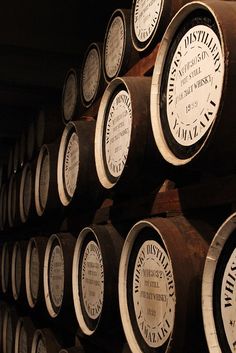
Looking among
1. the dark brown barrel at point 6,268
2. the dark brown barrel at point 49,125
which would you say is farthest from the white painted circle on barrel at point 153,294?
the dark brown barrel at point 6,268

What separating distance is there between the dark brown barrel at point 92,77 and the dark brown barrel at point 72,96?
132 millimetres

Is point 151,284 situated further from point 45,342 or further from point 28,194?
point 28,194

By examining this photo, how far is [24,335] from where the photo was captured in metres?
3.89

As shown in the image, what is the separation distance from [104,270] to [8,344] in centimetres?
275

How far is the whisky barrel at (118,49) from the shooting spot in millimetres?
2223

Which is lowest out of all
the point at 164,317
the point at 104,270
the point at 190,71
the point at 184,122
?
the point at 164,317

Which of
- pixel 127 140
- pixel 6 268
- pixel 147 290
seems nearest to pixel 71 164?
pixel 127 140

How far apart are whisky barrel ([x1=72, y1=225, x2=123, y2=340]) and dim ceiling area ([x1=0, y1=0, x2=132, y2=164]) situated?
1.71 meters

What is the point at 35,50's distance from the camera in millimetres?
4219

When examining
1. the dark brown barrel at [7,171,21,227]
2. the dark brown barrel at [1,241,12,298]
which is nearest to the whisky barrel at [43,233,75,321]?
the dark brown barrel at [7,171,21,227]

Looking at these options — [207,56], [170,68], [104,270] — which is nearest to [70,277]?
[104,270]

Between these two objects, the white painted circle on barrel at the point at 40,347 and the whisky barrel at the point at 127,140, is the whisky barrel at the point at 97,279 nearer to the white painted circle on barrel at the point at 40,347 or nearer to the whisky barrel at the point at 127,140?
the whisky barrel at the point at 127,140

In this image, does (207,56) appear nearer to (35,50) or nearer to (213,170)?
(213,170)

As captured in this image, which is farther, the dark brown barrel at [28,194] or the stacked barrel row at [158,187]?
the dark brown barrel at [28,194]
